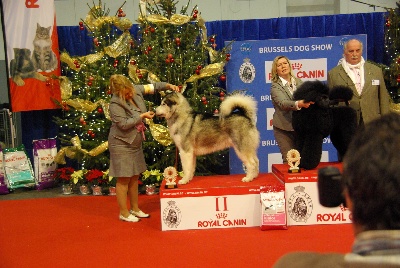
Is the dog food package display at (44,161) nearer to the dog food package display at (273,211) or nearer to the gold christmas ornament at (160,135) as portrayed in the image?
the gold christmas ornament at (160,135)

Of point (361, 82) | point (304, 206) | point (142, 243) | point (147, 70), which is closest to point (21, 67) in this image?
point (147, 70)

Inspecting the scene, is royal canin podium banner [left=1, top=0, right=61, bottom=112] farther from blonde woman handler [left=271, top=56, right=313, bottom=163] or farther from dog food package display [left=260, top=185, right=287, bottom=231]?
dog food package display [left=260, top=185, right=287, bottom=231]

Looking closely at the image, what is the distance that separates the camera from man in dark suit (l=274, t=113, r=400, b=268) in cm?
89

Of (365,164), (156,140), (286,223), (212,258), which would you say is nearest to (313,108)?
(286,223)

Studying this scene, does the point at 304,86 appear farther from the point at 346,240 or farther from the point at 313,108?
the point at 346,240

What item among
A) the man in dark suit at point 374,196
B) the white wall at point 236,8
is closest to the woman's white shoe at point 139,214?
the man in dark suit at point 374,196

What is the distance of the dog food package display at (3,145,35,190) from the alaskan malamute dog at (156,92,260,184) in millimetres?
3377

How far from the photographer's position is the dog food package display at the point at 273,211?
4.55m

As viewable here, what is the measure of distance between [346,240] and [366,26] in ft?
13.4

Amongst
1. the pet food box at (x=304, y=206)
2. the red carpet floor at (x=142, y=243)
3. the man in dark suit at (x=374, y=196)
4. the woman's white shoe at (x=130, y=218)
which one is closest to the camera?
the man in dark suit at (x=374, y=196)

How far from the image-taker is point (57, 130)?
25.3 feet

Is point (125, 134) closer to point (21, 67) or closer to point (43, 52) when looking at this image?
A: point (43, 52)

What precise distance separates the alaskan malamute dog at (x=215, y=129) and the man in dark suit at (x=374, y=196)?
3.84 metres

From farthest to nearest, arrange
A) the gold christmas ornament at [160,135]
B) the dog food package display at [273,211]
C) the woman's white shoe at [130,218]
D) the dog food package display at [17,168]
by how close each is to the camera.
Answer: the dog food package display at [17,168] < the gold christmas ornament at [160,135] < the woman's white shoe at [130,218] < the dog food package display at [273,211]
